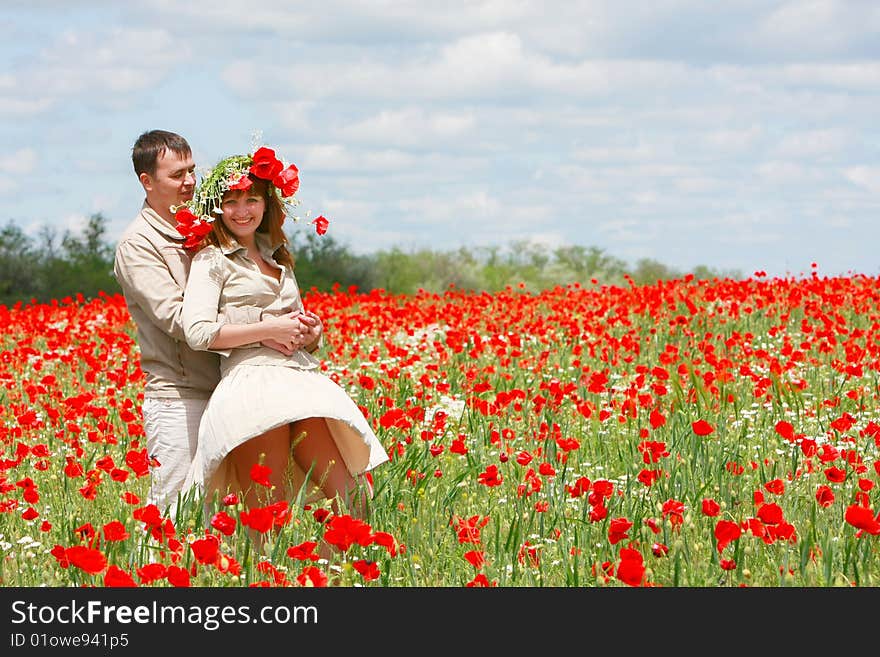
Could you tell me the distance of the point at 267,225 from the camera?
5422mm

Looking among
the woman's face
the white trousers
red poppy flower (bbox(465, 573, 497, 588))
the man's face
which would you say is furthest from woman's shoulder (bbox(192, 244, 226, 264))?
red poppy flower (bbox(465, 573, 497, 588))

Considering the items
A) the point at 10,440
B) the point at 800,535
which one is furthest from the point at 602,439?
the point at 10,440

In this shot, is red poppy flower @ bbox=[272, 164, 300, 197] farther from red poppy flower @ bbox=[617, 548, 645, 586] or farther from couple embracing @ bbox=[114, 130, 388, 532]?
red poppy flower @ bbox=[617, 548, 645, 586]

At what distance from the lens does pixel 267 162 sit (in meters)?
5.14

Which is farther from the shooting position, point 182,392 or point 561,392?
point 561,392

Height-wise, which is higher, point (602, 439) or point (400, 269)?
point (400, 269)

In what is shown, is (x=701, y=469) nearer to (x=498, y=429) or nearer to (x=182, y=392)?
(x=498, y=429)

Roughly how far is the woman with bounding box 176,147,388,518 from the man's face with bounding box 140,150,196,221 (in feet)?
0.83

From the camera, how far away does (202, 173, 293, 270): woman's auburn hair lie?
5.18 metres

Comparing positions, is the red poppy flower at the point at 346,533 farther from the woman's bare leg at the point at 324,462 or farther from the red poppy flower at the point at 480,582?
the woman's bare leg at the point at 324,462

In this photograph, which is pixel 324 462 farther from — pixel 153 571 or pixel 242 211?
pixel 153 571

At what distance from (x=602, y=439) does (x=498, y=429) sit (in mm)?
682

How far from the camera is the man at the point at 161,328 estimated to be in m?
5.29
